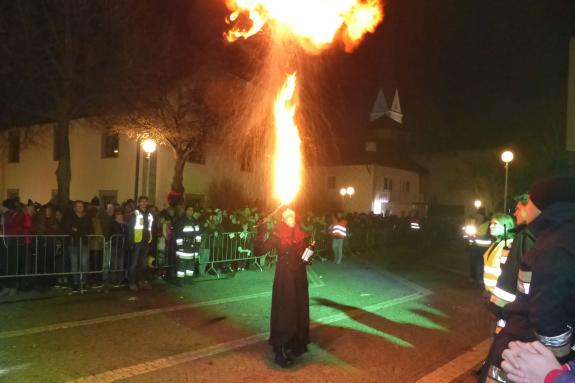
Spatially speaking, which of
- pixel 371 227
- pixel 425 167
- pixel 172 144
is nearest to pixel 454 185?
pixel 425 167

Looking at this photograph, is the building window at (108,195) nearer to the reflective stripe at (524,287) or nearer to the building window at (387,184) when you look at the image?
the reflective stripe at (524,287)

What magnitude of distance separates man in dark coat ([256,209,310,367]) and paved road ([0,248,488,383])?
0.24 metres

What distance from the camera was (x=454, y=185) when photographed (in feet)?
155

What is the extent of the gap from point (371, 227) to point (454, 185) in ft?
102

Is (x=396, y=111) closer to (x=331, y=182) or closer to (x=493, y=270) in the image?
(x=331, y=182)

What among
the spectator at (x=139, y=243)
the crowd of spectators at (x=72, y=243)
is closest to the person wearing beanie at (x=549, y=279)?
the crowd of spectators at (x=72, y=243)

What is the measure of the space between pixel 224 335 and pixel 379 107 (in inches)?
2659

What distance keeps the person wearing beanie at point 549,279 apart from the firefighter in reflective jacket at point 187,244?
8371 millimetres

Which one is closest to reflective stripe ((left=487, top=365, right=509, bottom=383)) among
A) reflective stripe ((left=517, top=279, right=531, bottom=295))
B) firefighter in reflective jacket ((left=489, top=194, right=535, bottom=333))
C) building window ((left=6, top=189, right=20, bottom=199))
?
reflective stripe ((left=517, top=279, right=531, bottom=295))

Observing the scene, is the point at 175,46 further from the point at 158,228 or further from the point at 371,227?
the point at 371,227

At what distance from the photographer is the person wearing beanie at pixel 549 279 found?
231cm

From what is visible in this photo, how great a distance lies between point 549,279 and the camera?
92.0 inches

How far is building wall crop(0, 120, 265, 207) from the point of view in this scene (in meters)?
20.9

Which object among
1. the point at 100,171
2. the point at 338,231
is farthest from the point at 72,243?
the point at 100,171
